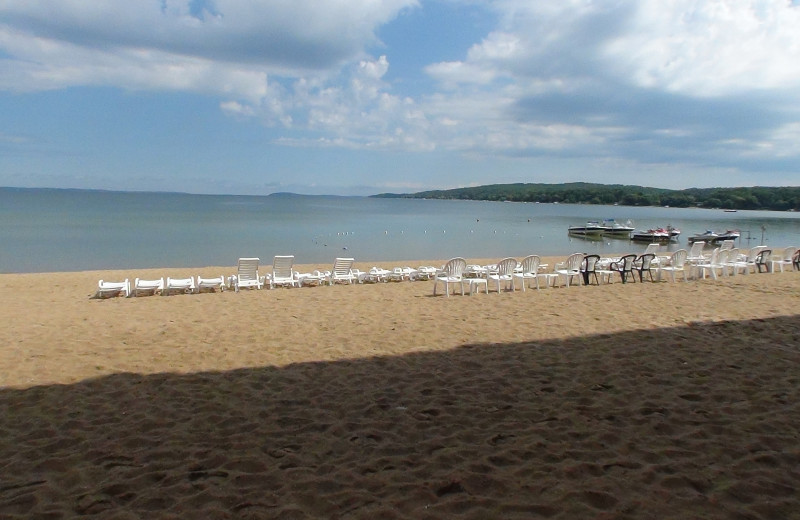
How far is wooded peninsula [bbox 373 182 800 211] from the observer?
112688 mm

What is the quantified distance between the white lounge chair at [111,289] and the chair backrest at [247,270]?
2.31m

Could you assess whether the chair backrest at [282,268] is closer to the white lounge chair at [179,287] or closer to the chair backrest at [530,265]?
the white lounge chair at [179,287]

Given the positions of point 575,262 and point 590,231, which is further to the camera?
point 590,231

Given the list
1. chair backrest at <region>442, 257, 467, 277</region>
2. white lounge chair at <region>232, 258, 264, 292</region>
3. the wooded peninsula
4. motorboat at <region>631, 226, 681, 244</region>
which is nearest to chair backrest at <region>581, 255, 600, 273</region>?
chair backrest at <region>442, 257, 467, 277</region>

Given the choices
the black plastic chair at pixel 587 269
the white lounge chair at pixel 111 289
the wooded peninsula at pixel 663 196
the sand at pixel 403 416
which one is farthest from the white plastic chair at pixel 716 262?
the wooded peninsula at pixel 663 196

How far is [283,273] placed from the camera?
509 inches

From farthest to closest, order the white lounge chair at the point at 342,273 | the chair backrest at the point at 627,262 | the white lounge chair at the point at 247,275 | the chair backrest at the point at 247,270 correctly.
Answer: the white lounge chair at the point at 342,273
the chair backrest at the point at 627,262
the chair backrest at the point at 247,270
the white lounge chair at the point at 247,275

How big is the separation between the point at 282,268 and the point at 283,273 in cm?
18

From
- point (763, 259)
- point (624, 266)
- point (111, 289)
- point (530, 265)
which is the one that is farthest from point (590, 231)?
point (111, 289)

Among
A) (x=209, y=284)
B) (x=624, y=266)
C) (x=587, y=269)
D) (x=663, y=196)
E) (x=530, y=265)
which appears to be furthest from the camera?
(x=663, y=196)

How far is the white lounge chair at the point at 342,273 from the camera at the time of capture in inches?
521

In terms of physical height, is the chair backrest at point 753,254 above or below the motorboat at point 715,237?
above

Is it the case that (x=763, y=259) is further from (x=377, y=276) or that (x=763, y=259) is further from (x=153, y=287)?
(x=153, y=287)

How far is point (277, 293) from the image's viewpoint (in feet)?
36.3
